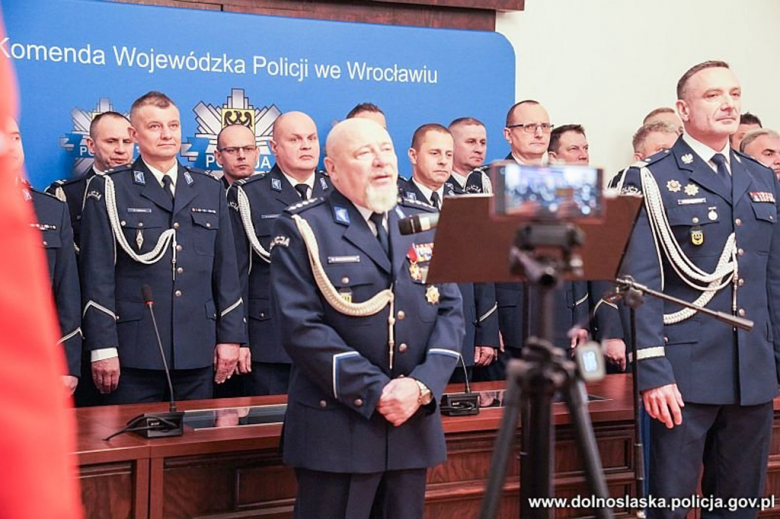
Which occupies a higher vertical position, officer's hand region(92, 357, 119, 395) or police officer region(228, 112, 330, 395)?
police officer region(228, 112, 330, 395)

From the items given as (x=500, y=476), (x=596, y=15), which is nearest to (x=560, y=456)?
(x=500, y=476)

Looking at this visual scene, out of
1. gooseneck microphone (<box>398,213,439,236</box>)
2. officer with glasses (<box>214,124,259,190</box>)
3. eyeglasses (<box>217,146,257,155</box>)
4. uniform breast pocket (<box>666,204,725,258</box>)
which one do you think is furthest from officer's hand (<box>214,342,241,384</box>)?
gooseneck microphone (<box>398,213,439,236</box>)

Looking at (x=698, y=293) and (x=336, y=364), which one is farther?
(x=698, y=293)

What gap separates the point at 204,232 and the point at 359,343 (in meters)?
1.74

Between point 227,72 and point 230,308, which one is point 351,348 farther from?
point 227,72

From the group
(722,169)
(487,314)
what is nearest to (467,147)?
(487,314)

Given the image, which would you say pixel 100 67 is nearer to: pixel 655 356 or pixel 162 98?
pixel 162 98

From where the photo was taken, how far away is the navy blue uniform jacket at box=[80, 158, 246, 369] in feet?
13.2

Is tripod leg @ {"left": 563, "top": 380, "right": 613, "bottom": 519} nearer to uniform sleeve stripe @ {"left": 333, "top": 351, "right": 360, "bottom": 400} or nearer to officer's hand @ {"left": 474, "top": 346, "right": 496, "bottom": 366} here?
uniform sleeve stripe @ {"left": 333, "top": 351, "right": 360, "bottom": 400}

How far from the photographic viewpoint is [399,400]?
2.57 meters

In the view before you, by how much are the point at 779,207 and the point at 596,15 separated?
3.69 m

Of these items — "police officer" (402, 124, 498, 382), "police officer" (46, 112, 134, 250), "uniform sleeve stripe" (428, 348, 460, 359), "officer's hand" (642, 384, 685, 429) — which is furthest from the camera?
"police officer" (402, 124, 498, 382)

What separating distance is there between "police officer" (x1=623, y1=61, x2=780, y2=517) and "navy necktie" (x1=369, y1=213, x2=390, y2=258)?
82cm

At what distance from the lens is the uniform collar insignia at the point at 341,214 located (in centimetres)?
274
